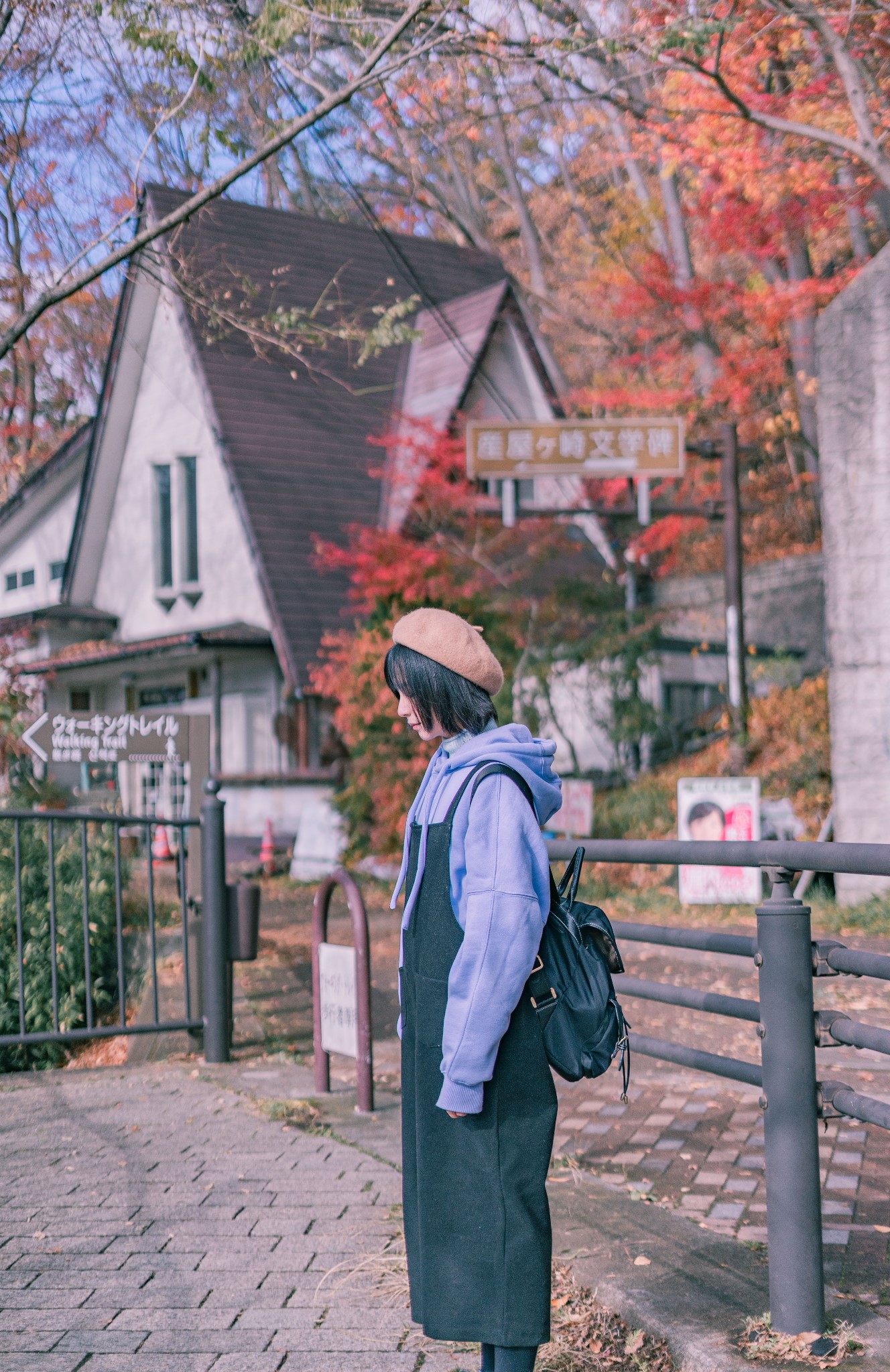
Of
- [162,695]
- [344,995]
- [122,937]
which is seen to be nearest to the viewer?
[344,995]

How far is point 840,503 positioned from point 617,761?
196 inches

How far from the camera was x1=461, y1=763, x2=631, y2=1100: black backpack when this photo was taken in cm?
257

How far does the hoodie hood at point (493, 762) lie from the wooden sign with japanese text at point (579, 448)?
36.5ft

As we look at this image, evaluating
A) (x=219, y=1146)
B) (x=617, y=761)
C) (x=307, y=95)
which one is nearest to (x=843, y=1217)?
(x=219, y=1146)

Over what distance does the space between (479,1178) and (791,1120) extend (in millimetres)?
779

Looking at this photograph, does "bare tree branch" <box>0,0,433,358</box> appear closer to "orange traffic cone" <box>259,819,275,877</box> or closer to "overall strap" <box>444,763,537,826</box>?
"overall strap" <box>444,763,537,826</box>

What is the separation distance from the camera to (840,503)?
1056 cm

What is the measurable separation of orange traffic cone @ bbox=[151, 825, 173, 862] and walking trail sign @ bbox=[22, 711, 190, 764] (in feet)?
23.0

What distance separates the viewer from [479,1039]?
2.49 meters

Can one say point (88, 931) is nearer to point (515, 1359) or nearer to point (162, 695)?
point (515, 1359)

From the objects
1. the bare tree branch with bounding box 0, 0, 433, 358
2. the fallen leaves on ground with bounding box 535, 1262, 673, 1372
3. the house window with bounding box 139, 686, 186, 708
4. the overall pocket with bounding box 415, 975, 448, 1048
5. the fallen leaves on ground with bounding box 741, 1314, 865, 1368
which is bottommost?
the fallen leaves on ground with bounding box 535, 1262, 673, 1372

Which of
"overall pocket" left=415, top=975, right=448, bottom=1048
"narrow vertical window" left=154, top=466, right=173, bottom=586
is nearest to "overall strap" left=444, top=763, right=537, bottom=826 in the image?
"overall pocket" left=415, top=975, right=448, bottom=1048

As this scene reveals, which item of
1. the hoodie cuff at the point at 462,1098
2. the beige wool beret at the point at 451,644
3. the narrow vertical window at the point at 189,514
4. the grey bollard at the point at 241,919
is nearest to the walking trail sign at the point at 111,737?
the grey bollard at the point at 241,919

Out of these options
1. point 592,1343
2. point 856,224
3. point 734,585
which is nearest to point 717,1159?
point 592,1343
